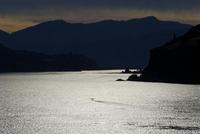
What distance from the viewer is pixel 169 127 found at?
11738 centimetres

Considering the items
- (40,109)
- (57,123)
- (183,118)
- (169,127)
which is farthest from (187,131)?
(40,109)

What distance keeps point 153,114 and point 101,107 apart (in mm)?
30092

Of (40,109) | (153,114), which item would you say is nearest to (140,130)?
(153,114)

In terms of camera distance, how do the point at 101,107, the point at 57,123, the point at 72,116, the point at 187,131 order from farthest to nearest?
the point at 101,107 → the point at 72,116 → the point at 57,123 → the point at 187,131

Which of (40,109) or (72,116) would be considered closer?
(72,116)

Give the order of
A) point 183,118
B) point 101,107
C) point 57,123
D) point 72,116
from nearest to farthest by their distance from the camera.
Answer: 1. point 57,123
2. point 183,118
3. point 72,116
4. point 101,107

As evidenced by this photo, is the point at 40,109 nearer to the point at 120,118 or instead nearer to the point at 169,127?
the point at 120,118

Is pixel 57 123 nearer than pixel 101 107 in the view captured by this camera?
Yes

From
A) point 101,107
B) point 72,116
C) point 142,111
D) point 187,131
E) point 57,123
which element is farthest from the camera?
point 101,107

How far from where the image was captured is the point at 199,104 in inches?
6993

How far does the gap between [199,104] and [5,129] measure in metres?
85.6

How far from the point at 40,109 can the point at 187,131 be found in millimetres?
67634

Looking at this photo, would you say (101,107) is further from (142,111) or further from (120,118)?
(120,118)

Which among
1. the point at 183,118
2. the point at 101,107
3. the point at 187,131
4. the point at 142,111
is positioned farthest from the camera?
the point at 101,107
